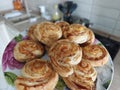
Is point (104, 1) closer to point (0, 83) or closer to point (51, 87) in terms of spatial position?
point (51, 87)

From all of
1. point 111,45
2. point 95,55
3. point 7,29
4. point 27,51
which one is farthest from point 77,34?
point 7,29

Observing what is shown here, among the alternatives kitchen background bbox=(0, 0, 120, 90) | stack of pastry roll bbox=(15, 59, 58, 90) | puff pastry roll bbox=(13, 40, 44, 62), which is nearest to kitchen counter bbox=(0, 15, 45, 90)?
kitchen background bbox=(0, 0, 120, 90)

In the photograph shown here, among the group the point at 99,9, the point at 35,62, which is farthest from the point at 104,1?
the point at 35,62

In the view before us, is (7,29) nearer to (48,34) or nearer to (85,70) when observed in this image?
(48,34)

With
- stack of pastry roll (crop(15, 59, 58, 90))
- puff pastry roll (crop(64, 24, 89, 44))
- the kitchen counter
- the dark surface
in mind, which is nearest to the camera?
stack of pastry roll (crop(15, 59, 58, 90))

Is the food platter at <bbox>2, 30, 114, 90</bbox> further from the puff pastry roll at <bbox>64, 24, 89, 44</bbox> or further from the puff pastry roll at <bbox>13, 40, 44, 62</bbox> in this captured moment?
the puff pastry roll at <bbox>64, 24, 89, 44</bbox>

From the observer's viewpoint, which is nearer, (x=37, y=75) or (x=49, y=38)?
(x=37, y=75)
